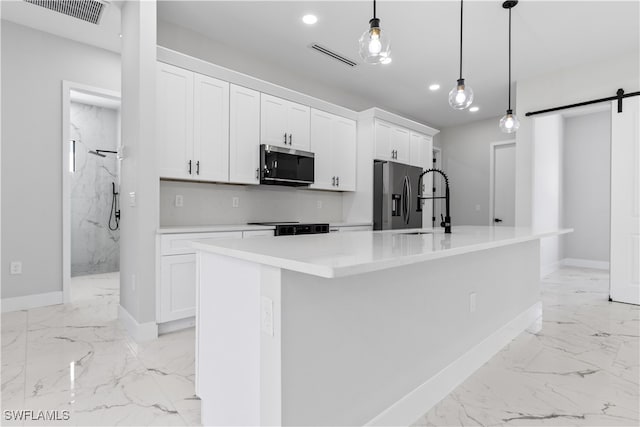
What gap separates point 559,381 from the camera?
203 cm

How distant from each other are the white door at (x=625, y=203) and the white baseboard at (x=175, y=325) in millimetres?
4585

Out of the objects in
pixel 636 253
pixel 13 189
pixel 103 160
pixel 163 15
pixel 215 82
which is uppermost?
pixel 163 15

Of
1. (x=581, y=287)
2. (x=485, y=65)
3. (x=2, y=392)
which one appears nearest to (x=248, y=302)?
(x=2, y=392)

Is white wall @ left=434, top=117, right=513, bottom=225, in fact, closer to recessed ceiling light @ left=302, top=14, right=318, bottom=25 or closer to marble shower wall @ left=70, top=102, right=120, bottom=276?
recessed ceiling light @ left=302, top=14, right=318, bottom=25

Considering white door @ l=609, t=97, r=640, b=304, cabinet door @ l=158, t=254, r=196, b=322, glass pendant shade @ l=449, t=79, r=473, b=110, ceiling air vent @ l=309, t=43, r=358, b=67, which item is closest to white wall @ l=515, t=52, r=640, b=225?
white door @ l=609, t=97, r=640, b=304

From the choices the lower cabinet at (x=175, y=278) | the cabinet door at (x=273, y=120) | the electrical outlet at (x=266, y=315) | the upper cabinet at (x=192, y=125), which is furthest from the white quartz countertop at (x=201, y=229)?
the electrical outlet at (x=266, y=315)

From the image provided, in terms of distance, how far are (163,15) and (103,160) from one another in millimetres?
3391

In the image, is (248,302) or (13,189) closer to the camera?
(248,302)

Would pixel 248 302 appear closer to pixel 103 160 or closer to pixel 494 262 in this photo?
pixel 494 262

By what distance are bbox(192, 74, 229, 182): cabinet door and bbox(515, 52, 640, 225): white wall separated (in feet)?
13.0

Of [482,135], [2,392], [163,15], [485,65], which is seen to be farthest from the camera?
[482,135]

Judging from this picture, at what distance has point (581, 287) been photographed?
4602 mm

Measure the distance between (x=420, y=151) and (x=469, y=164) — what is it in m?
1.99

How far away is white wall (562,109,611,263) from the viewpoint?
5.99 metres
